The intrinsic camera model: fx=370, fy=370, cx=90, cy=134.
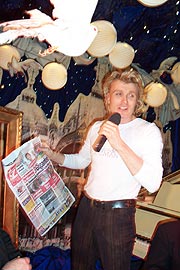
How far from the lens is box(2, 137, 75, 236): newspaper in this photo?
71.2 inches

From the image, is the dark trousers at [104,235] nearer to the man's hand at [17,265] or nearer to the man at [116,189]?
the man at [116,189]

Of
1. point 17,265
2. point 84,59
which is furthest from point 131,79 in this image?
point 84,59

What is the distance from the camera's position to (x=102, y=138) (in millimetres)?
1607

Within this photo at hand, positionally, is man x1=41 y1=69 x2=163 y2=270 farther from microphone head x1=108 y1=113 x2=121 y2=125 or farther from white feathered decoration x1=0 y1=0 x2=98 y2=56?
white feathered decoration x1=0 y1=0 x2=98 y2=56

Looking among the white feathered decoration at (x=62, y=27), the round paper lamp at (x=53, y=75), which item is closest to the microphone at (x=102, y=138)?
the white feathered decoration at (x=62, y=27)

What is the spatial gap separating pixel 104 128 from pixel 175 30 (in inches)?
67.1

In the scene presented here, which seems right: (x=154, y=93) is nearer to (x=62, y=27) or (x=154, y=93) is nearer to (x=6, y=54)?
(x=62, y=27)

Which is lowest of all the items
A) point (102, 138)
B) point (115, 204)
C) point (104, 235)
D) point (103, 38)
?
point (104, 235)

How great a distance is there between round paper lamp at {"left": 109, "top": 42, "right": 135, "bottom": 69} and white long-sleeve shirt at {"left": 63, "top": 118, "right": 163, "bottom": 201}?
3.10ft

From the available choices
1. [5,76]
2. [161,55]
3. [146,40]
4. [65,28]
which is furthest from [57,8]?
[161,55]

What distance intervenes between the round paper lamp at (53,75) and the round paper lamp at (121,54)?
0.37 meters

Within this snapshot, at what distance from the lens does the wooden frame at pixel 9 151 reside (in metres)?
2.41

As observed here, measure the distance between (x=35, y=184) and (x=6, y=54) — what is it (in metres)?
0.90

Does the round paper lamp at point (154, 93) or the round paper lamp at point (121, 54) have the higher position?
the round paper lamp at point (121, 54)
